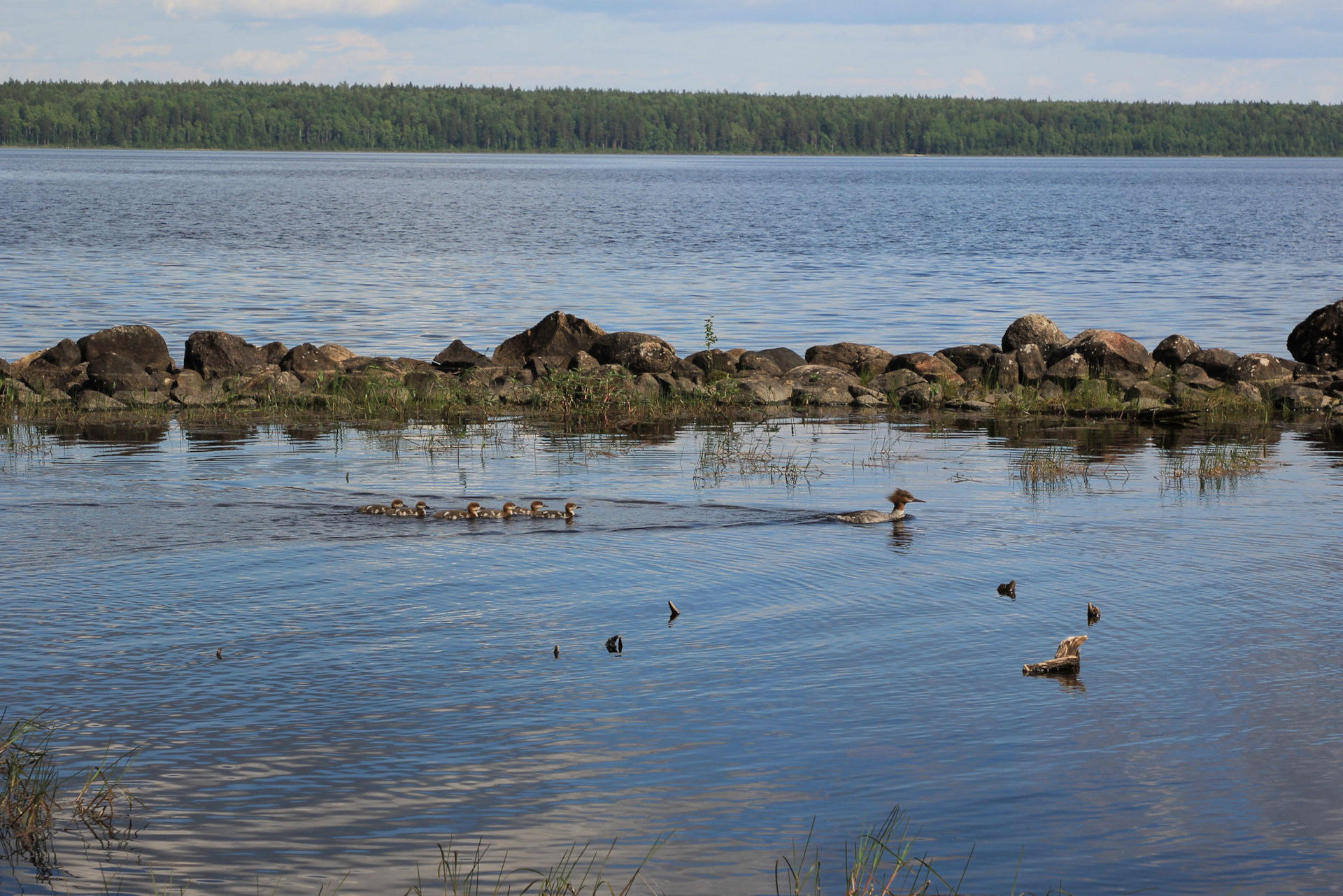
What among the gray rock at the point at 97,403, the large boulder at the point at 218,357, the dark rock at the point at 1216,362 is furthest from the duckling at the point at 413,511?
the dark rock at the point at 1216,362

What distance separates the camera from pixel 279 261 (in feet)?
192

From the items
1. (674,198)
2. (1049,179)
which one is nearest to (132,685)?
(674,198)

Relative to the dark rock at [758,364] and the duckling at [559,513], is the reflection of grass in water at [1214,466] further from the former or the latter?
the dark rock at [758,364]

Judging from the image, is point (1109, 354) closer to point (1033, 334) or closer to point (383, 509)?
point (1033, 334)

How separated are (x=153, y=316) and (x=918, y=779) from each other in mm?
35088

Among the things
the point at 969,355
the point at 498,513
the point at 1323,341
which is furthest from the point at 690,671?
the point at 1323,341

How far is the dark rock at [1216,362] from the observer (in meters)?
25.5

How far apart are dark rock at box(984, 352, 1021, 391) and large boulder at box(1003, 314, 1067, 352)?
54.6 inches

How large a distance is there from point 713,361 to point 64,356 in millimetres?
11630

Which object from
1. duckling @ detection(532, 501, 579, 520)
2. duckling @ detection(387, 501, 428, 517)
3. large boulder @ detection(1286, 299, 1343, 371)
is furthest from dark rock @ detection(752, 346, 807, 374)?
duckling @ detection(387, 501, 428, 517)

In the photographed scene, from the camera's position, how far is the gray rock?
22609 millimetres

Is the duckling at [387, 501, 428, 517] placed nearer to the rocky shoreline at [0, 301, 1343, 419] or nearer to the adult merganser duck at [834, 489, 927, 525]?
the adult merganser duck at [834, 489, 927, 525]

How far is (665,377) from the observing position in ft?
81.4

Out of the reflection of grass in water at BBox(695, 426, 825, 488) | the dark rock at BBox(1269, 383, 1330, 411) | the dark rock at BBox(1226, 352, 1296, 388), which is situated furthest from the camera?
the dark rock at BBox(1226, 352, 1296, 388)
